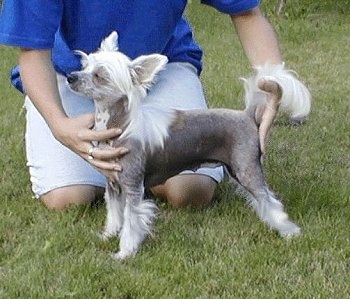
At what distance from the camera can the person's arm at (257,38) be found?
12.4ft

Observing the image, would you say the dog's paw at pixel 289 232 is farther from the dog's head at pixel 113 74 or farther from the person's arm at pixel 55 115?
the dog's head at pixel 113 74

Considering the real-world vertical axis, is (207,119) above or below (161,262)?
above

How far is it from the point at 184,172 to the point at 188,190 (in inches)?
5.2

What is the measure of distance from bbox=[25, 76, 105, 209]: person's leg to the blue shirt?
0.18 metres

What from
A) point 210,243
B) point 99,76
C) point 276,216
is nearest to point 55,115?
point 99,76

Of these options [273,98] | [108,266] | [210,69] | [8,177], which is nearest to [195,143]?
[273,98]

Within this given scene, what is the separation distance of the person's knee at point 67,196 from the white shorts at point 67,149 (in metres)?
0.03

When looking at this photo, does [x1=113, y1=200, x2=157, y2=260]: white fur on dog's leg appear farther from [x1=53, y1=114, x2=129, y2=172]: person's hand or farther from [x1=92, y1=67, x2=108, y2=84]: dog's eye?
[x1=92, y1=67, x2=108, y2=84]: dog's eye

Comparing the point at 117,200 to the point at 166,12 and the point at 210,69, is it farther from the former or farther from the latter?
the point at 210,69

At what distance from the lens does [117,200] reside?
351cm

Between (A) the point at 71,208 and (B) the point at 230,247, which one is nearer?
(B) the point at 230,247

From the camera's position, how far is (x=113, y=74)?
3.08m

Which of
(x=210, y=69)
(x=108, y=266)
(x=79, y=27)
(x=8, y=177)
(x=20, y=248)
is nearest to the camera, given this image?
(x=108, y=266)

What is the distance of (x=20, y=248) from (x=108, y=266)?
1.36 feet
